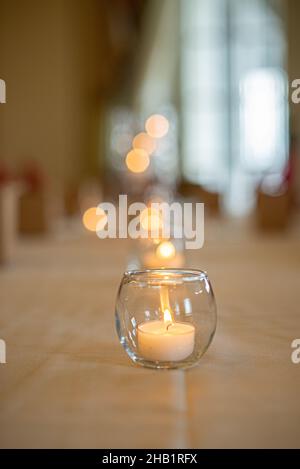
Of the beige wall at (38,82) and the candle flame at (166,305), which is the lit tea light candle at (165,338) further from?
the beige wall at (38,82)

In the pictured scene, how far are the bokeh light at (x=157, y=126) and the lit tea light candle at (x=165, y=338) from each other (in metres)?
8.77

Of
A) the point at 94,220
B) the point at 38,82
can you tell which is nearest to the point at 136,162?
the point at 94,220

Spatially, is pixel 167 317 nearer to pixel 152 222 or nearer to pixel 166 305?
pixel 166 305

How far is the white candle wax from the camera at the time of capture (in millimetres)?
679

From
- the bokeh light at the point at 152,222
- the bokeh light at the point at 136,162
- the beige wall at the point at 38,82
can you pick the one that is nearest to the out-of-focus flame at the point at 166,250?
the bokeh light at the point at 152,222

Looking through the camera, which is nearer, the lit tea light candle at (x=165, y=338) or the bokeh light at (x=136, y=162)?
the lit tea light candle at (x=165, y=338)

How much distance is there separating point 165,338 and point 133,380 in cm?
6

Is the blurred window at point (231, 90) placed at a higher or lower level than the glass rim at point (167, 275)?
higher

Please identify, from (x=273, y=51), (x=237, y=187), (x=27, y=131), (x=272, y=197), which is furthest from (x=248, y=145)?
(x=272, y=197)

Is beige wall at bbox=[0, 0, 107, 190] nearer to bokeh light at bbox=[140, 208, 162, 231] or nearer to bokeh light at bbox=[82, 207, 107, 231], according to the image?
bokeh light at bbox=[82, 207, 107, 231]

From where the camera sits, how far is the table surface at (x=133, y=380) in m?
0.55

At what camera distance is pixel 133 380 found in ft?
2.25

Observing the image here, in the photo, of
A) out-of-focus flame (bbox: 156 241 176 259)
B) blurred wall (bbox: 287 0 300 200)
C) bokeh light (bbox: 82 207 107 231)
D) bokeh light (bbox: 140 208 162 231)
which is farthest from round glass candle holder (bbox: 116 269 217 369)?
blurred wall (bbox: 287 0 300 200)
